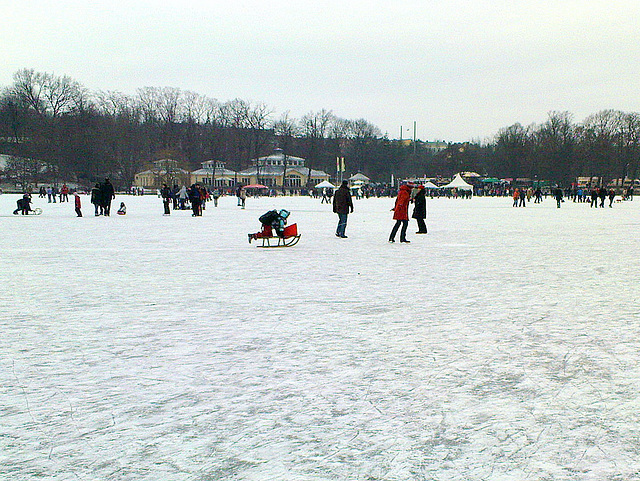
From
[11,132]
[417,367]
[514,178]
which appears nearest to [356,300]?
[417,367]

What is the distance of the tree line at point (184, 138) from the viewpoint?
73.5m

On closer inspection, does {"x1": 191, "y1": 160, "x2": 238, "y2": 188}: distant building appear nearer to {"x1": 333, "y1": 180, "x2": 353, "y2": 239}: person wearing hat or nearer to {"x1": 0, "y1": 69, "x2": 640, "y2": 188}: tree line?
{"x1": 0, "y1": 69, "x2": 640, "y2": 188}: tree line

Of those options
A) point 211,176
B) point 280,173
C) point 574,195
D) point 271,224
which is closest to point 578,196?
point 574,195

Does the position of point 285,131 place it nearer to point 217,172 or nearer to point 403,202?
point 217,172

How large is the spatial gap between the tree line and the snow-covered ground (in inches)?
2287

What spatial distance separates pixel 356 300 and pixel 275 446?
3.64 m

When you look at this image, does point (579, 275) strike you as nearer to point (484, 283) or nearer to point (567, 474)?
point (484, 283)

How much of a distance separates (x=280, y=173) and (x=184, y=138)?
59.6 ft

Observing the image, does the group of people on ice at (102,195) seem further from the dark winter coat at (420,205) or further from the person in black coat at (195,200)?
the dark winter coat at (420,205)

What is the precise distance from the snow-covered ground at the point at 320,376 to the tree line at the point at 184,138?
58.1 metres

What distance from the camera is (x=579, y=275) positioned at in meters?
8.15

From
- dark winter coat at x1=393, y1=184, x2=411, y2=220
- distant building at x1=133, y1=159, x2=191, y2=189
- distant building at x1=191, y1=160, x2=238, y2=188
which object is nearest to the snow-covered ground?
dark winter coat at x1=393, y1=184, x2=411, y2=220

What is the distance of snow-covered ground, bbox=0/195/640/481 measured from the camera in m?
2.64

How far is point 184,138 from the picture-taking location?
8788cm
